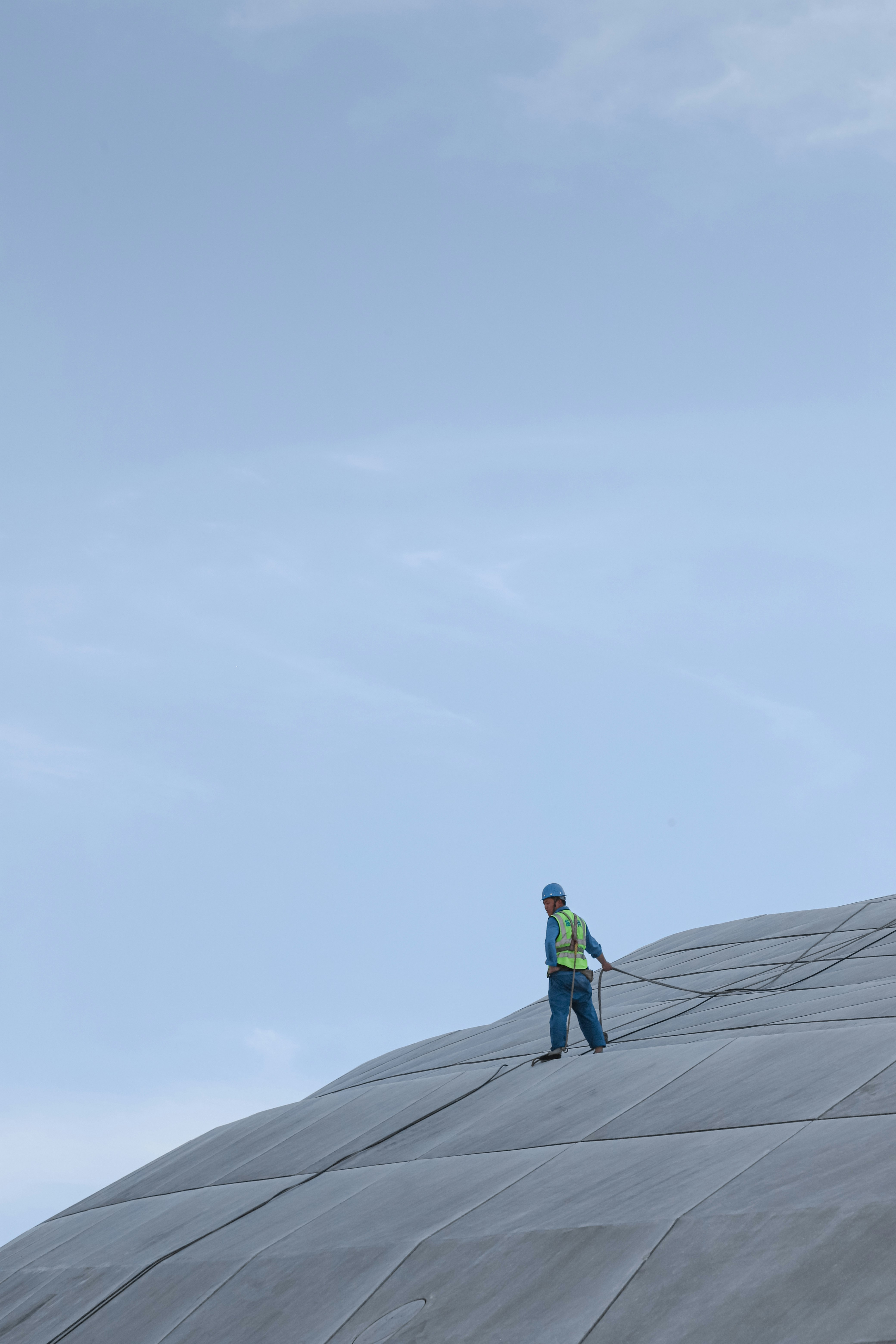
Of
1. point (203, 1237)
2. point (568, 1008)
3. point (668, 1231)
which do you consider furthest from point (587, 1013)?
point (668, 1231)

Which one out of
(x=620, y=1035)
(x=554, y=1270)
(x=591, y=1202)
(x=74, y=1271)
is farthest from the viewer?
(x=620, y=1035)

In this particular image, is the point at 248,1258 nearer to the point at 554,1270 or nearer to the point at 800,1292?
the point at 554,1270

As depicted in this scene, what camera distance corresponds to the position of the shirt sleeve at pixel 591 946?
17.2m

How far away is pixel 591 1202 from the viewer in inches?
432

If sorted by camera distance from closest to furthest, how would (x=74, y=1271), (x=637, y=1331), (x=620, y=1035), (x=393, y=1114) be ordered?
(x=637, y=1331), (x=74, y=1271), (x=393, y=1114), (x=620, y=1035)

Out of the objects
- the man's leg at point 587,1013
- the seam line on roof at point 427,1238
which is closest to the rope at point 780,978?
the man's leg at point 587,1013

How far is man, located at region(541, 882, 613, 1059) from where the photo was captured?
16.9 metres

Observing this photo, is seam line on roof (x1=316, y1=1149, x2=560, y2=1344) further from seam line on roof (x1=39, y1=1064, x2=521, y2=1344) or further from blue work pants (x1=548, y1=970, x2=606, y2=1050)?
blue work pants (x1=548, y1=970, x2=606, y2=1050)

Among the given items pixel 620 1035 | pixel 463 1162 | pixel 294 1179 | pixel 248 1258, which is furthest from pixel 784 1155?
pixel 620 1035

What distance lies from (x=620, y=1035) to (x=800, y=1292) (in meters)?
10.9

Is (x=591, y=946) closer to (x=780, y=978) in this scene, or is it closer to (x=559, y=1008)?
(x=559, y=1008)

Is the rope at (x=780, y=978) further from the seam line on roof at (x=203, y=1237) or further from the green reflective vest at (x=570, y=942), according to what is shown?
the seam line on roof at (x=203, y=1237)

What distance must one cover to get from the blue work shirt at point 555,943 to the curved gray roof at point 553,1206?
1.15 m

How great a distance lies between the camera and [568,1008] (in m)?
17.2
